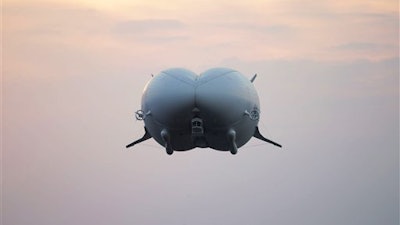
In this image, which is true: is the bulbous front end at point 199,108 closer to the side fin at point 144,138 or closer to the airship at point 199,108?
the airship at point 199,108

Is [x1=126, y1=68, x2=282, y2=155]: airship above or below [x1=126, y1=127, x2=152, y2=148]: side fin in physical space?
above

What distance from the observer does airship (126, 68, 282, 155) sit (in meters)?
130

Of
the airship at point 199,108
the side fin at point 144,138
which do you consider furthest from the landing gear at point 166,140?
the side fin at point 144,138

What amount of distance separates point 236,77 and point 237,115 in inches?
96.2

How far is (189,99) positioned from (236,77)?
4.49 metres

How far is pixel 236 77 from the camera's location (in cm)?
13275

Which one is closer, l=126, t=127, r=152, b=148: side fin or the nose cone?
the nose cone

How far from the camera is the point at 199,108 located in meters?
130

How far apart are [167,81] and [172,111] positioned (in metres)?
2.02

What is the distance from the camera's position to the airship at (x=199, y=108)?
13000 centimetres

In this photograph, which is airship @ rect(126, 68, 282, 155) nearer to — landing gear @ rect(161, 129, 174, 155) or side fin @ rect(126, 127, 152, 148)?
landing gear @ rect(161, 129, 174, 155)

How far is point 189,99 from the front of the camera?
425 feet

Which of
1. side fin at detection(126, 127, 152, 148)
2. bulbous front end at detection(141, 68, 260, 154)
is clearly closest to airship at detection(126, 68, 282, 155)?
bulbous front end at detection(141, 68, 260, 154)

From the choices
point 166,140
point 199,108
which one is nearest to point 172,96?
point 199,108
